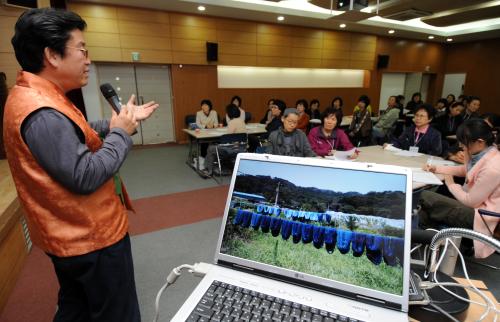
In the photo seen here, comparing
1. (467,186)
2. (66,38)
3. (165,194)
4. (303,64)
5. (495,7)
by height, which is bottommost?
(165,194)

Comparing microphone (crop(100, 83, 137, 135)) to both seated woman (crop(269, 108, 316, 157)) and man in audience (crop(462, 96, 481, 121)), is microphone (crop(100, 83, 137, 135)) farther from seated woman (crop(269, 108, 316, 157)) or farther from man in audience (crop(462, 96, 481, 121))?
man in audience (crop(462, 96, 481, 121))

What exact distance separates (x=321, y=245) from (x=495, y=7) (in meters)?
8.58

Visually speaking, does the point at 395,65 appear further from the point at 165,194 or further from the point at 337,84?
the point at 165,194

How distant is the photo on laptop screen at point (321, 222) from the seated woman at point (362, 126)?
489 centimetres

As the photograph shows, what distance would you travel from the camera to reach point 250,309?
67 centimetres

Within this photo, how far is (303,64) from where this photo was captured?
8195 millimetres

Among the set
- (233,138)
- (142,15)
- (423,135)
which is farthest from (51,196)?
(142,15)

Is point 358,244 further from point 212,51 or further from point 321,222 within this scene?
point 212,51

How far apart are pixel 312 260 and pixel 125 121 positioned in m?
0.79

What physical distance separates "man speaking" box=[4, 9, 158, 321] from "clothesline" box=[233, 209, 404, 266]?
1.64ft

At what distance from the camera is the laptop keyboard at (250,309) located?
647mm

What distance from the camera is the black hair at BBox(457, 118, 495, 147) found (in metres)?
1.99

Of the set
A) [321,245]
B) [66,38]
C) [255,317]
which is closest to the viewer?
[255,317]

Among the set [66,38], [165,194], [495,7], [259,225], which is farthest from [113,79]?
[495,7]
